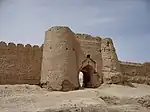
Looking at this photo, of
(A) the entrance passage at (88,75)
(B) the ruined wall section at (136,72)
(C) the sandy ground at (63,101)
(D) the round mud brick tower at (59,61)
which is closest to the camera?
(C) the sandy ground at (63,101)

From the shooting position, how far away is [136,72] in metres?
30.2

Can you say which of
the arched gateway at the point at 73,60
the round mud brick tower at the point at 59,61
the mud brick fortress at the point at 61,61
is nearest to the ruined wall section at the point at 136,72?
the mud brick fortress at the point at 61,61

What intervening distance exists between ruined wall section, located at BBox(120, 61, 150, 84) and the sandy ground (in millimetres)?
5872

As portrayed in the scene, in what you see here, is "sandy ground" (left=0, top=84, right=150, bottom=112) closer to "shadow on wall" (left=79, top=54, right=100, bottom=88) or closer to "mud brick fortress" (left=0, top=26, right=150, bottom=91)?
"mud brick fortress" (left=0, top=26, right=150, bottom=91)

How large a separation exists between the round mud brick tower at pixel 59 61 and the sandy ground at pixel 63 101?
1.26 meters

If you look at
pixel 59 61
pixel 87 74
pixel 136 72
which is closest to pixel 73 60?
pixel 59 61

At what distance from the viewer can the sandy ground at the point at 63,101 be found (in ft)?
52.9

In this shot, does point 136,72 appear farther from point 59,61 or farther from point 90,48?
point 59,61

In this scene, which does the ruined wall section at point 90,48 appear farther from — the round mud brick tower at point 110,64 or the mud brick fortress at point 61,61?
the round mud brick tower at point 110,64

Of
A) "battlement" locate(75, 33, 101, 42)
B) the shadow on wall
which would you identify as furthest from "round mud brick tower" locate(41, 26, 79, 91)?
the shadow on wall

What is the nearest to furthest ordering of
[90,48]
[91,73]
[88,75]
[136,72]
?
1. [90,48]
2. [91,73]
3. [88,75]
4. [136,72]

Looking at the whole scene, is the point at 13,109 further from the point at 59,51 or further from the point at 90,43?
the point at 90,43

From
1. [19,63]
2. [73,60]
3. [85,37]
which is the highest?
[85,37]

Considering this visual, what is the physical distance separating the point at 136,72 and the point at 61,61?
32.6 feet
